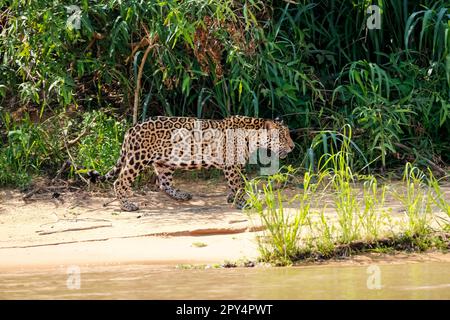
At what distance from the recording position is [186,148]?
9.11 m

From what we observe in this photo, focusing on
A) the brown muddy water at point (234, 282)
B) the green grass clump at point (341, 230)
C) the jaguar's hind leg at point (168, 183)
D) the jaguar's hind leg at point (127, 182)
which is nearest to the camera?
the brown muddy water at point (234, 282)

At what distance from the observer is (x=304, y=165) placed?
31.7 feet

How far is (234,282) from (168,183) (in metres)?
2.80

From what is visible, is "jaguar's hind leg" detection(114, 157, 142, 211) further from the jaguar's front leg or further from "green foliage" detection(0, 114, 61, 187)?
"green foliage" detection(0, 114, 61, 187)

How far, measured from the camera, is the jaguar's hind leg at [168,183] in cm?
920

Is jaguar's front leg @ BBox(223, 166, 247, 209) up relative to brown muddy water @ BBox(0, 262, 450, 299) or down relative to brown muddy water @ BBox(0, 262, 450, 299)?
up

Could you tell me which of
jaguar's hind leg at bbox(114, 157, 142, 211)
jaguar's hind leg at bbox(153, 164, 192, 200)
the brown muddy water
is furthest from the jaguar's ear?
the brown muddy water

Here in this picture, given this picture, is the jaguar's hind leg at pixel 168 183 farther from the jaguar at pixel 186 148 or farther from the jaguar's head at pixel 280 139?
the jaguar's head at pixel 280 139

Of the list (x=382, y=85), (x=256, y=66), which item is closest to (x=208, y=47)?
(x=256, y=66)

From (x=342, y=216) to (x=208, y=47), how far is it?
8.95ft

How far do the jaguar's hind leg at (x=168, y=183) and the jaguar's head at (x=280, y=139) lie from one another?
0.92 m

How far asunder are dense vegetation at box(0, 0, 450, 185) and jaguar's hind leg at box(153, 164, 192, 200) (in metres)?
0.55

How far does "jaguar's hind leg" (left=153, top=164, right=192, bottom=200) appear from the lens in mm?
9195

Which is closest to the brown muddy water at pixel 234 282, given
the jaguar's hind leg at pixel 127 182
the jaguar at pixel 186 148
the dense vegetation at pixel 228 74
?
the jaguar's hind leg at pixel 127 182
